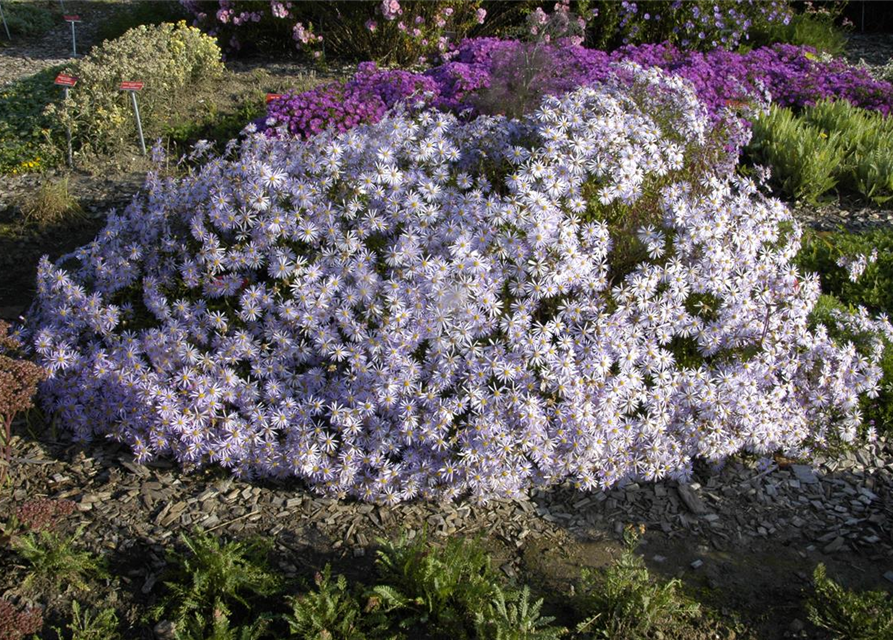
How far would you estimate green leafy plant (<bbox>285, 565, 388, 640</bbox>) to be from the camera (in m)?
2.52

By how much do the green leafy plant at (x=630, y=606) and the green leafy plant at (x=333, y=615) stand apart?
2.31 feet

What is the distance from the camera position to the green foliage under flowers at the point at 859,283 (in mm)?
3846

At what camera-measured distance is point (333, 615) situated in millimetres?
2564

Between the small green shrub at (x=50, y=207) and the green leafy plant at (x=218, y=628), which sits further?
the small green shrub at (x=50, y=207)

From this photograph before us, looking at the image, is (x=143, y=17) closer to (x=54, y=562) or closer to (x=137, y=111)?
(x=137, y=111)

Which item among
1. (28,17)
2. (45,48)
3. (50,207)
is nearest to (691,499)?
(50,207)

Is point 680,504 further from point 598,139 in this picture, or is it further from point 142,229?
point 142,229

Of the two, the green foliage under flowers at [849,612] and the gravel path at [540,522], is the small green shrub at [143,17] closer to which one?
the gravel path at [540,522]

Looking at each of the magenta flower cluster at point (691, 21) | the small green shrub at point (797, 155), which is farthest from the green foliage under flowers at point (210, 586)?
the magenta flower cluster at point (691, 21)

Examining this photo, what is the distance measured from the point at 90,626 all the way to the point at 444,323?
1.63 metres

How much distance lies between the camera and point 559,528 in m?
3.24

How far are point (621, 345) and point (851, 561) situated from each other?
1257 millimetres

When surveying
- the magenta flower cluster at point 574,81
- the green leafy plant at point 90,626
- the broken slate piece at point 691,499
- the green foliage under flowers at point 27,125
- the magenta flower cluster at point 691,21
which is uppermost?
the magenta flower cluster at point 691,21

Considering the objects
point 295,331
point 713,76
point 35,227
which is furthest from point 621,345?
point 713,76
